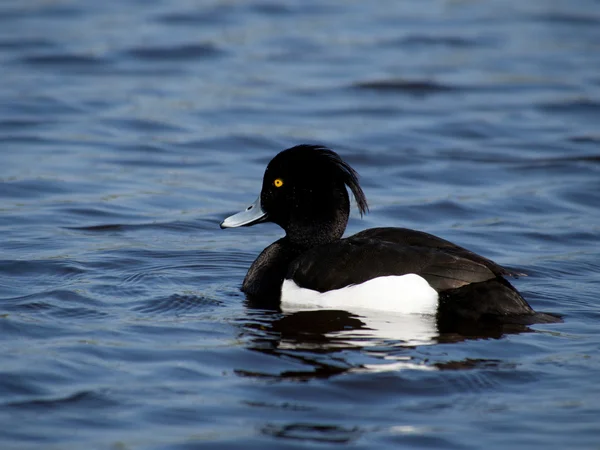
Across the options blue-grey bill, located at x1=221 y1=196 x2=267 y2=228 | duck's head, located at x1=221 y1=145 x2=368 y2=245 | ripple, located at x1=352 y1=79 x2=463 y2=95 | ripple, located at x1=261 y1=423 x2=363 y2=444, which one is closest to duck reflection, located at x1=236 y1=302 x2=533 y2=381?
ripple, located at x1=261 y1=423 x2=363 y2=444

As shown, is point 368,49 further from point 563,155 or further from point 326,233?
point 326,233

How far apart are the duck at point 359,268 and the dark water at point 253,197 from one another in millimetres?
202

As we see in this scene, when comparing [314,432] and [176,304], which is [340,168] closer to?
[176,304]

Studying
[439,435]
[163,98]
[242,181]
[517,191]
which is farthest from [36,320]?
[163,98]

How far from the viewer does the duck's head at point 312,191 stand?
7191mm

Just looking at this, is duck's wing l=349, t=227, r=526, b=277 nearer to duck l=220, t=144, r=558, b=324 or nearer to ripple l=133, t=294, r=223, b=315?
duck l=220, t=144, r=558, b=324

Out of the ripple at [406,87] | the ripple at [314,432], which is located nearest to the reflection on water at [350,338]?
the ripple at [314,432]

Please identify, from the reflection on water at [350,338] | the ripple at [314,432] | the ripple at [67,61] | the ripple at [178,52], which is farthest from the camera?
the ripple at [178,52]

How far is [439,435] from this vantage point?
4.89m

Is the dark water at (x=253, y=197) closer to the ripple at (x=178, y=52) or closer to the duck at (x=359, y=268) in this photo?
the ripple at (x=178, y=52)

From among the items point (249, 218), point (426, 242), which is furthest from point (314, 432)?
point (249, 218)

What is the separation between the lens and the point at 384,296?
21.7 ft

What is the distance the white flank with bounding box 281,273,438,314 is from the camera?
6527mm

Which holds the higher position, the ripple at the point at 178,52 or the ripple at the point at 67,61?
the ripple at the point at 178,52
